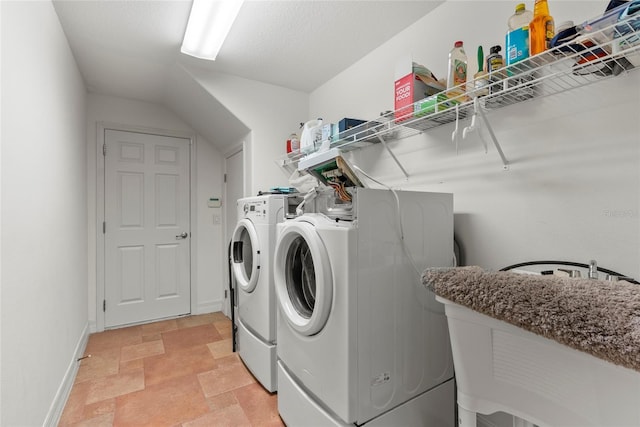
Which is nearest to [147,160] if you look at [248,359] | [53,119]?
[53,119]

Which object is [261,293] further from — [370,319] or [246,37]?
[246,37]

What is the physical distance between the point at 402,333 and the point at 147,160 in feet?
10.1

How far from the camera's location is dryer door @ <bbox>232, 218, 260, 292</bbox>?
2019 mm

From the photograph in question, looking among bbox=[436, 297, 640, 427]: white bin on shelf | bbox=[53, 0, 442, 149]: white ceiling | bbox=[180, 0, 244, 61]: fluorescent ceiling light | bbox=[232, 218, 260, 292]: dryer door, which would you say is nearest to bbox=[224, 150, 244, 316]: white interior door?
bbox=[53, 0, 442, 149]: white ceiling

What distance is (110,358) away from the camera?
2307 millimetres

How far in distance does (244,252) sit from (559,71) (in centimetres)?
214

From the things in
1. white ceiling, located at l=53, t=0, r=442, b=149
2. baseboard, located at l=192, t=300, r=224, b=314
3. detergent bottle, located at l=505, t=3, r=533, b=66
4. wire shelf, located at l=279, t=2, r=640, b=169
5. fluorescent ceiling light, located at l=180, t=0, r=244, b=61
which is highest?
white ceiling, located at l=53, t=0, r=442, b=149

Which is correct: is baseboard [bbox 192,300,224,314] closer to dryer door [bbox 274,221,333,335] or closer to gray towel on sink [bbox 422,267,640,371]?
dryer door [bbox 274,221,333,335]

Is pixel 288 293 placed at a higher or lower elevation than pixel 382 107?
lower

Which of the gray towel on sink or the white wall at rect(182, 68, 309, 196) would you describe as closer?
the gray towel on sink

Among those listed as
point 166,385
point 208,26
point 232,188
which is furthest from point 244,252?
point 208,26

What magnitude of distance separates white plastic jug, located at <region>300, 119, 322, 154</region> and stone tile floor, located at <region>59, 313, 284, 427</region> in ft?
5.69

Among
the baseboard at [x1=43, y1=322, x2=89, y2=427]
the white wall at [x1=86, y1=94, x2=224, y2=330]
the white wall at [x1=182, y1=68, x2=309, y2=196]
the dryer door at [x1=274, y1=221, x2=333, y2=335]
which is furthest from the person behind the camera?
the white wall at [x1=86, y1=94, x2=224, y2=330]

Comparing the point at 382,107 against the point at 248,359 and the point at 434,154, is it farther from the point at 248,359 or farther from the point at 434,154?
the point at 248,359
